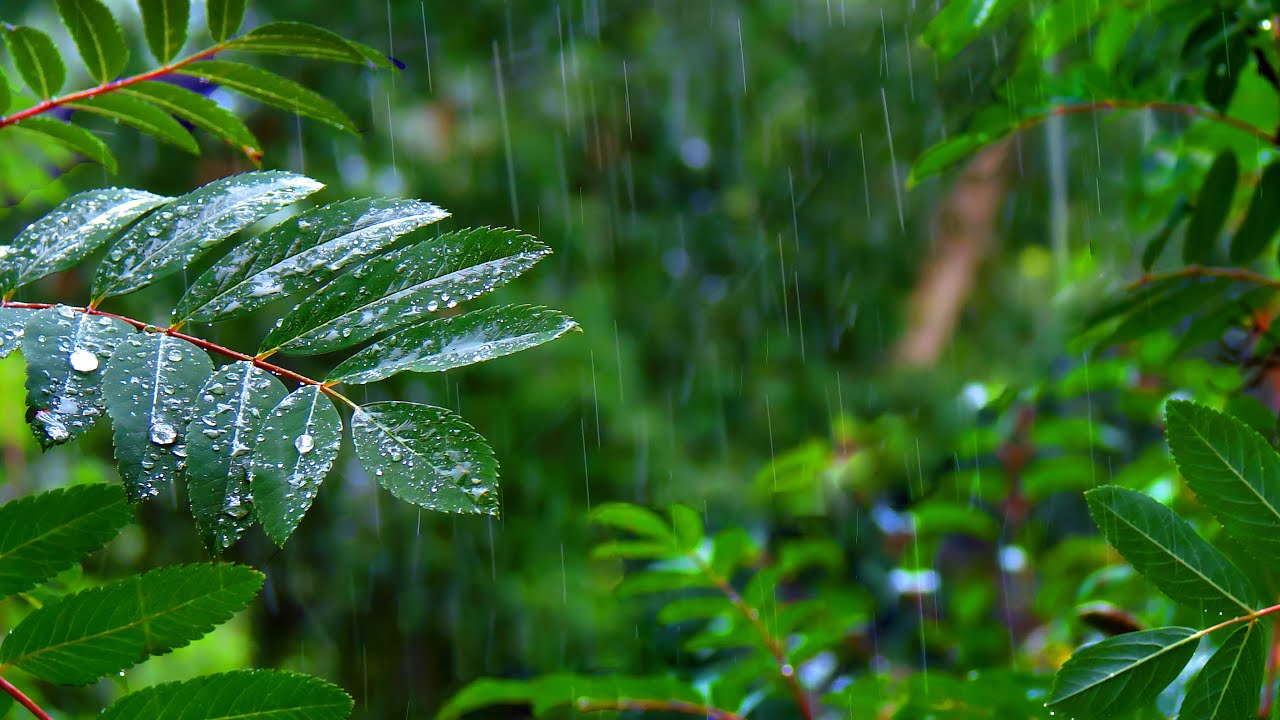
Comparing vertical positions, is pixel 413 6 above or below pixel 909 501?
above

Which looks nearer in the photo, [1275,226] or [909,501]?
[1275,226]

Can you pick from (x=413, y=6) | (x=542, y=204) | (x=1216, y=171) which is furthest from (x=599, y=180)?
(x=1216, y=171)

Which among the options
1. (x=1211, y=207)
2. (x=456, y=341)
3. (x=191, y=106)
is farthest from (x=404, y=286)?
(x=1211, y=207)

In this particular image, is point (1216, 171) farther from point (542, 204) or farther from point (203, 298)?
point (542, 204)

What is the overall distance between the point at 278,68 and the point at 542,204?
2.94ft

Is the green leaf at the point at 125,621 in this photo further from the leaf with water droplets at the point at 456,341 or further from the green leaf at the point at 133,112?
the green leaf at the point at 133,112

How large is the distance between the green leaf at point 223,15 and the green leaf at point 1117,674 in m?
0.62

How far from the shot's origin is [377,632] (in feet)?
8.24

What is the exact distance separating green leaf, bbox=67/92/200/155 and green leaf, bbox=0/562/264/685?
31cm

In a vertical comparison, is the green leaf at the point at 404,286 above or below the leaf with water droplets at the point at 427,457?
above

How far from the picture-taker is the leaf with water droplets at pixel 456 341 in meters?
0.42

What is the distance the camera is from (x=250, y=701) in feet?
1.32

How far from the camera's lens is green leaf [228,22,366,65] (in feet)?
1.90

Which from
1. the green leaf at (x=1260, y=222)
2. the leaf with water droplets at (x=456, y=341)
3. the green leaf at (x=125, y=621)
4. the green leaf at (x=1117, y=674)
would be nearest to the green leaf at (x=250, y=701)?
the green leaf at (x=125, y=621)
